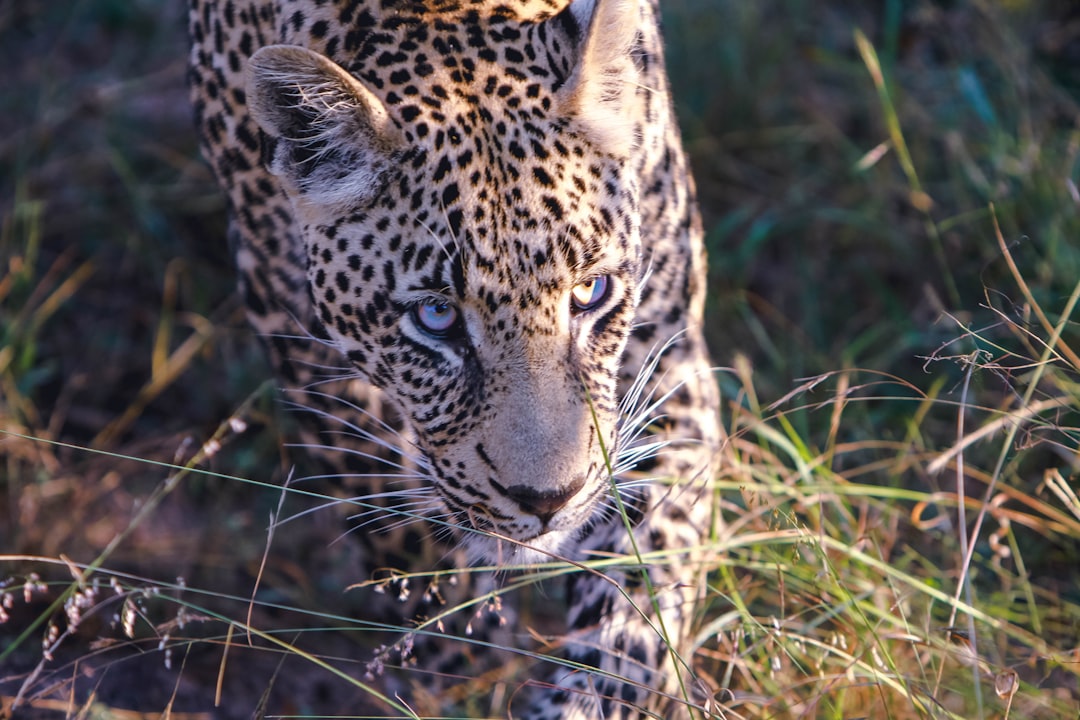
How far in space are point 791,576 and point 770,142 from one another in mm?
3474

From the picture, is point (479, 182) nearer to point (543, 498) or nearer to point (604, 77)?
point (604, 77)

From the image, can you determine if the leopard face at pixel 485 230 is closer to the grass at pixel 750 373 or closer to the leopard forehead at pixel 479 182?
the leopard forehead at pixel 479 182

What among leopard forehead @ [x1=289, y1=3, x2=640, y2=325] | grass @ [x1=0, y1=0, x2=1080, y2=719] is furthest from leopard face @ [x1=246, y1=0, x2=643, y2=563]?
grass @ [x1=0, y1=0, x2=1080, y2=719]

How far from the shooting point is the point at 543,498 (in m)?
3.11

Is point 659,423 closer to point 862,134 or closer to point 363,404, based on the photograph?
point 363,404

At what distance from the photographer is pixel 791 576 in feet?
12.2

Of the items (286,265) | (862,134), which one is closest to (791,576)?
(286,265)

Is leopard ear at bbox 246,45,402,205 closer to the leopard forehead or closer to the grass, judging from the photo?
the leopard forehead

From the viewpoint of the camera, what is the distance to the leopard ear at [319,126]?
3146 millimetres

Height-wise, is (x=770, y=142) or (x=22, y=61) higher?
(x=22, y=61)

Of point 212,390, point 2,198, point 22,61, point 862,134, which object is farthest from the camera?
point 22,61

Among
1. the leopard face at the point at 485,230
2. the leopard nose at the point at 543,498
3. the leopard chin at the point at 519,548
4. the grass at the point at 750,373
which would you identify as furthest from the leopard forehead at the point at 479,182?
the grass at the point at 750,373

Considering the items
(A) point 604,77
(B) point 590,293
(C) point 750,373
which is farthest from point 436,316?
(C) point 750,373

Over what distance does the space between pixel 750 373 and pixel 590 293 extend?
6.50ft
